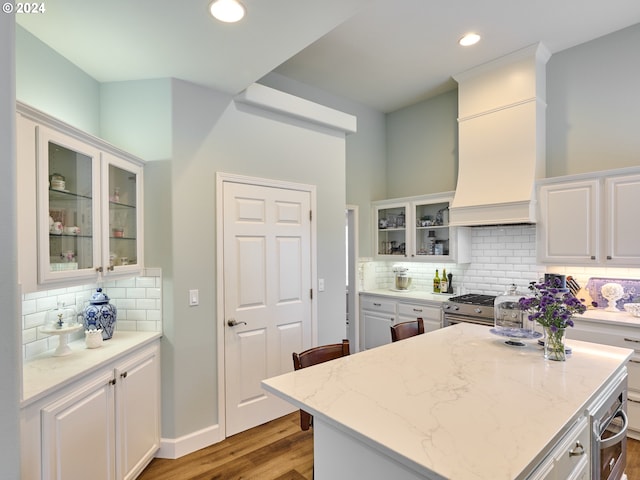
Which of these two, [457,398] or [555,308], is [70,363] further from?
[555,308]

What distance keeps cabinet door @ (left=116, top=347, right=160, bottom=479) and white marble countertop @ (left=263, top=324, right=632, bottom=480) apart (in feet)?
3.83

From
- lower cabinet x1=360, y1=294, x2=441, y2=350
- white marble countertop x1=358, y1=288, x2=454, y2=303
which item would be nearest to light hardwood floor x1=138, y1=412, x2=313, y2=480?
lower cabinet x1=360, y1=294, x2=441, y2=350

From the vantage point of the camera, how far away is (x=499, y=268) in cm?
391

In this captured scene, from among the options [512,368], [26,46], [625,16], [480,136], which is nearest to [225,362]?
[512,368]

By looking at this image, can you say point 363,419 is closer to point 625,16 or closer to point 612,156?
point 612,156

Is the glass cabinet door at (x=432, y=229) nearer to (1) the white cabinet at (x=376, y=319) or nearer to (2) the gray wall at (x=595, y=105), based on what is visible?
(1) the white cabinet at (x=376, y=319)

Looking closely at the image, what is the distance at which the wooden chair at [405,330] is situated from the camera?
2418mm

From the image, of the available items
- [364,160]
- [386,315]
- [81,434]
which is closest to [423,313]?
[386,315]

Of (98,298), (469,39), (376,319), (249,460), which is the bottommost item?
(249,460)

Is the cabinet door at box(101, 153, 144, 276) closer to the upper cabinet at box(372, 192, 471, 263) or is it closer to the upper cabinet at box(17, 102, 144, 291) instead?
the upper cabinet at box(17, 102, 144, 291)

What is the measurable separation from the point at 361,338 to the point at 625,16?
4.15m

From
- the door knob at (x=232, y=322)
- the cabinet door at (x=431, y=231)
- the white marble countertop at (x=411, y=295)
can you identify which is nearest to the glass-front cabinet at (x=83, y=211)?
the door knob at (x=232, y=322)

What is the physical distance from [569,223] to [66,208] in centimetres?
388

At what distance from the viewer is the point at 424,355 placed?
6.21 ft
